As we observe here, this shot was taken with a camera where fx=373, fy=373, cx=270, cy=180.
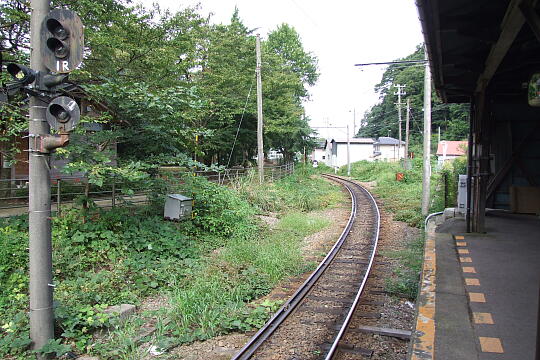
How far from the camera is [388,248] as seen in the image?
9820mm

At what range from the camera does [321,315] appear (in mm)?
5680

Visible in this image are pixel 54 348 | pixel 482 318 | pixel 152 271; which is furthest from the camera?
pixel 152 271

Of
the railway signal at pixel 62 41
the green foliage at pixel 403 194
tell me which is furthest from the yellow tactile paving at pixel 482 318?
the green foliage at pixel 403 194

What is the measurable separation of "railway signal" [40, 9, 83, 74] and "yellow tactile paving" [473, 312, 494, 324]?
5123 mm

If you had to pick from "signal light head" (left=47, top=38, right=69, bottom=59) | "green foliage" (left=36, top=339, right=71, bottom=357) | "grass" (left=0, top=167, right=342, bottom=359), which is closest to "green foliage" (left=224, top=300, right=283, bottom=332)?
"grass" (left=0, top=167, right=342, bottom=359)

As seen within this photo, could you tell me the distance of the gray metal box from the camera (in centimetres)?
937

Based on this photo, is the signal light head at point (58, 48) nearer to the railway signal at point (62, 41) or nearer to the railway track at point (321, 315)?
the railway signal at point (62, 41)

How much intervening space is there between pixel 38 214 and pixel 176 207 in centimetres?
490

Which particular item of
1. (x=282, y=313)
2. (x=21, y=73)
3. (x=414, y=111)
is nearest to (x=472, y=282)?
(x=282, y=313)

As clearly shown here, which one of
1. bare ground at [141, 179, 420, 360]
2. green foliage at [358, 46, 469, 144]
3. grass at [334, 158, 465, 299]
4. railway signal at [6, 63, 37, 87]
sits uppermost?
green foliage at [358, 46, 469, 144]

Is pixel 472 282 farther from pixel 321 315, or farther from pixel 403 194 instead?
pixel 403 194

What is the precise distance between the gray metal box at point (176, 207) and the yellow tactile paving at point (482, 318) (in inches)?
279

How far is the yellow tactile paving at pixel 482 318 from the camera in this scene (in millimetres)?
3601

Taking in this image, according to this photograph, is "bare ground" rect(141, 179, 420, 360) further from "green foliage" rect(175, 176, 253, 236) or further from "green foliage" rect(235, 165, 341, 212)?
"green foliage" rect(235, 165, 341, 212)
